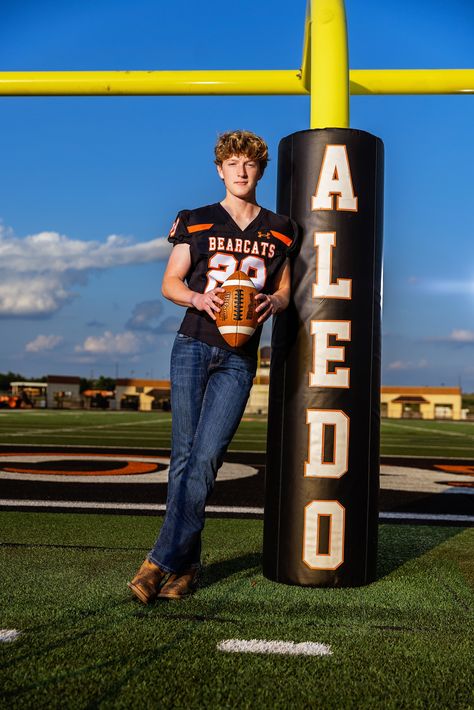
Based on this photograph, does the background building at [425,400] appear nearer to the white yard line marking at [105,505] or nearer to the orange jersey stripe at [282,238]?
the white yard line marking at [105,505]

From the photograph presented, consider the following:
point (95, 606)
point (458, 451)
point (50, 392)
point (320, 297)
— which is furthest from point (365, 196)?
point (50, 392)

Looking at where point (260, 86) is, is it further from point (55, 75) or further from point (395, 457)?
point (395, 457)

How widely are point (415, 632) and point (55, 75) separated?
3.99 meters

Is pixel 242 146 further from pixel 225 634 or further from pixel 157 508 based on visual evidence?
pixel 157 508

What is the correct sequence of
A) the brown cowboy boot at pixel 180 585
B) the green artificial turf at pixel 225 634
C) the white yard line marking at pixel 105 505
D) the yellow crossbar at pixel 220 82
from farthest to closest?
1. the white yard line marking at pixel 105 505
2. the yellow crossbar at pixel 220 82
3. the brown cowboy boot at pixel 180 585
4. the green artificial turf at pixel 225 634

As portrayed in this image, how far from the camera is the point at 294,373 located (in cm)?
332

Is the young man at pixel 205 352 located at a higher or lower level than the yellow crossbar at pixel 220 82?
lower

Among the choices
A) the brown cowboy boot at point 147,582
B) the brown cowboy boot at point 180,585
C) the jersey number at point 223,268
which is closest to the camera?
the brown cowboy boot at point 147,582

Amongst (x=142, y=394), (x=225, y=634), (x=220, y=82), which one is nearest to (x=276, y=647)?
(x=225, y=634)

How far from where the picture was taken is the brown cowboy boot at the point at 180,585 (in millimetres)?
2928

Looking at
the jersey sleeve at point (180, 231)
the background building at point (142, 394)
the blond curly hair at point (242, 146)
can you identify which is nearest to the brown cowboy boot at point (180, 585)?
the jersey sleeve at point (180, 231)

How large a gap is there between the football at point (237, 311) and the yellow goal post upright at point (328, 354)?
455mm

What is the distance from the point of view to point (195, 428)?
308 centimetres

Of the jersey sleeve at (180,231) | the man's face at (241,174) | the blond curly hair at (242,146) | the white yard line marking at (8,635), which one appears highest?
the blond curly hair at (242,146)
